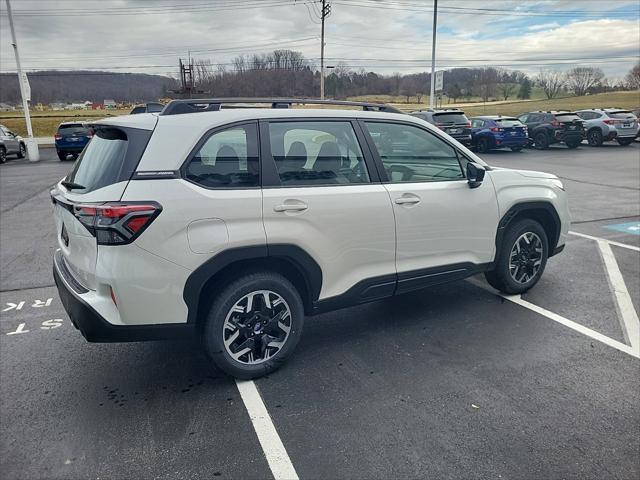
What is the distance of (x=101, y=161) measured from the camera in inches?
122

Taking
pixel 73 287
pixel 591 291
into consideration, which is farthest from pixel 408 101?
A: pixel 73 287

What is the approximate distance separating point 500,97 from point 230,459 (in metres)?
66.7

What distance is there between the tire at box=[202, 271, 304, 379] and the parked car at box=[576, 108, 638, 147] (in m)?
25.0

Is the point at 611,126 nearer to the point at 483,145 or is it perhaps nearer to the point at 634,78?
the point at 483,145

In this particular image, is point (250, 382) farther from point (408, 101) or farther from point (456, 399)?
point (408, 101)

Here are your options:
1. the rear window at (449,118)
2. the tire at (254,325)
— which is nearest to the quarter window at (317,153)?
the tire at (254,325)

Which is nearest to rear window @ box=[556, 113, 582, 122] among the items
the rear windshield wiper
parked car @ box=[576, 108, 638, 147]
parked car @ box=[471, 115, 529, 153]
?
parked car @ box=[576, 108, 638, 147]

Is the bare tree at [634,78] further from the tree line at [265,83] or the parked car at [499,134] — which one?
the parked car at [499,134]

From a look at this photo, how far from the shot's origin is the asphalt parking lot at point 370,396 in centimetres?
256

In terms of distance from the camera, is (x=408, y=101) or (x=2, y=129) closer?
(x=2, y=129)

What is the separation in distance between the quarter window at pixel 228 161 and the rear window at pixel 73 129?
68.6 feet

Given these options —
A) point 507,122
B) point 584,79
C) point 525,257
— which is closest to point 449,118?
point 507,122

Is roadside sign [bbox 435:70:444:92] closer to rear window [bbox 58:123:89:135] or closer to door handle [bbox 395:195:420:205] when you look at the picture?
rear window [bbox 58:123:89:135]

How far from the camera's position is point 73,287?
3.09m
